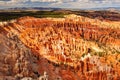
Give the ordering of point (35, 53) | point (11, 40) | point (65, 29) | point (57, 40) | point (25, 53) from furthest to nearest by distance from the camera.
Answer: point (65, 29) < point (57, 40) < point (35, 53) < point (11, 40) < point (25, 53)

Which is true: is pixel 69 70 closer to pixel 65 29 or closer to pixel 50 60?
pixel 50 60

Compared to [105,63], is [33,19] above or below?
above

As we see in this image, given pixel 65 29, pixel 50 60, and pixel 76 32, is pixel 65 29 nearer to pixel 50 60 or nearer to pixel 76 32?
pixel 76 32

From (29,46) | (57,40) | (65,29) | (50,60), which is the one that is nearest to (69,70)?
(50,60)

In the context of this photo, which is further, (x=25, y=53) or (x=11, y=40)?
(x=11, y=40)

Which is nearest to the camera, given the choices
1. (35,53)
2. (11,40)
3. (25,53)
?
(25,53)

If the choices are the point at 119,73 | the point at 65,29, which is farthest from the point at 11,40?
the point at 65,29
